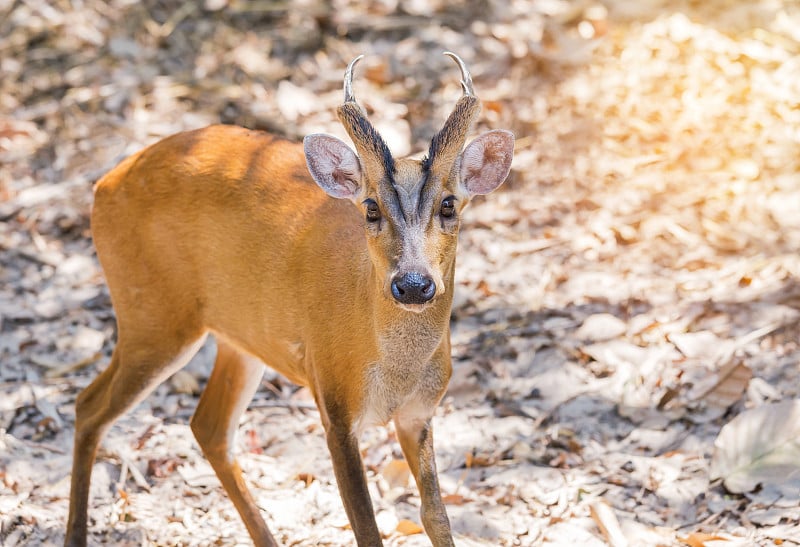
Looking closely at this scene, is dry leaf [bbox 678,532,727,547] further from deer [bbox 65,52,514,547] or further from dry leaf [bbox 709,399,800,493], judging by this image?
deer [bbox 65,52,514,547]

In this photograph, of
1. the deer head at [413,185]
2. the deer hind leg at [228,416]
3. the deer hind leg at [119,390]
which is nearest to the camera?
the deer head at [413,185]

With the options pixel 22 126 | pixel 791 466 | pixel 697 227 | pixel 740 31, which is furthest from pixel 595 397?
pixel 22 126

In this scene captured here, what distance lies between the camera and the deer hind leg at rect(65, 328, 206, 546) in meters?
4.61

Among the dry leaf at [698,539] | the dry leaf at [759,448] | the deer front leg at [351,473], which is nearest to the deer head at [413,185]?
the deer front leg at [351,473]

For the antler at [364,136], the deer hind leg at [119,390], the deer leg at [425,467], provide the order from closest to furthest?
the antler at [364,136]
the deer leg at [425,467]
the deer hind leg at [119,390]

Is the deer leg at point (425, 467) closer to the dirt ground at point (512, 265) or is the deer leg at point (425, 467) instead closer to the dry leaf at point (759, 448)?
the dirt ground at point (512, 265)

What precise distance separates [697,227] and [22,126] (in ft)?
15.4

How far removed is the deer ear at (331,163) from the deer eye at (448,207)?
13.4 inches

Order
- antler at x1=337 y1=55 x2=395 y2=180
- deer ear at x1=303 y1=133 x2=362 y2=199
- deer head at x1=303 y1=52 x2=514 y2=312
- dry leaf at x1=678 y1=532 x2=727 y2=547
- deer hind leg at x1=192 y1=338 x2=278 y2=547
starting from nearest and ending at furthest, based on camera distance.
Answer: deer head at x1=303 y1=52 x2=514 y2=312 < antler at x1=337 y1=55 x2=395 y2=180 < deer ear at x1=303 y1=133 x2=362 y2=199 < dry leaf at x1=678 y1=532 x2=727 y2=547 < deer hind leg at x1=192 y1=338 x2=278 y2=547

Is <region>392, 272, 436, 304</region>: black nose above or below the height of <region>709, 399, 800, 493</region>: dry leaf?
above

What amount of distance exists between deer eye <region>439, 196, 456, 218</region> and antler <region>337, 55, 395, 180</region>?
21 centimetres

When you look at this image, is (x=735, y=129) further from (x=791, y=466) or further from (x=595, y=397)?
(x=791, y=466)

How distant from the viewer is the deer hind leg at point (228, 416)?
189 inches

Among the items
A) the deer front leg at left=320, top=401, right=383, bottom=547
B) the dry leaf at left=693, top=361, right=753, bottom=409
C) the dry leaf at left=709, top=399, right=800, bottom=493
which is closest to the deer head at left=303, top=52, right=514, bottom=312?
the deer front leg at left=320, top=401, right=383, bottom=547
